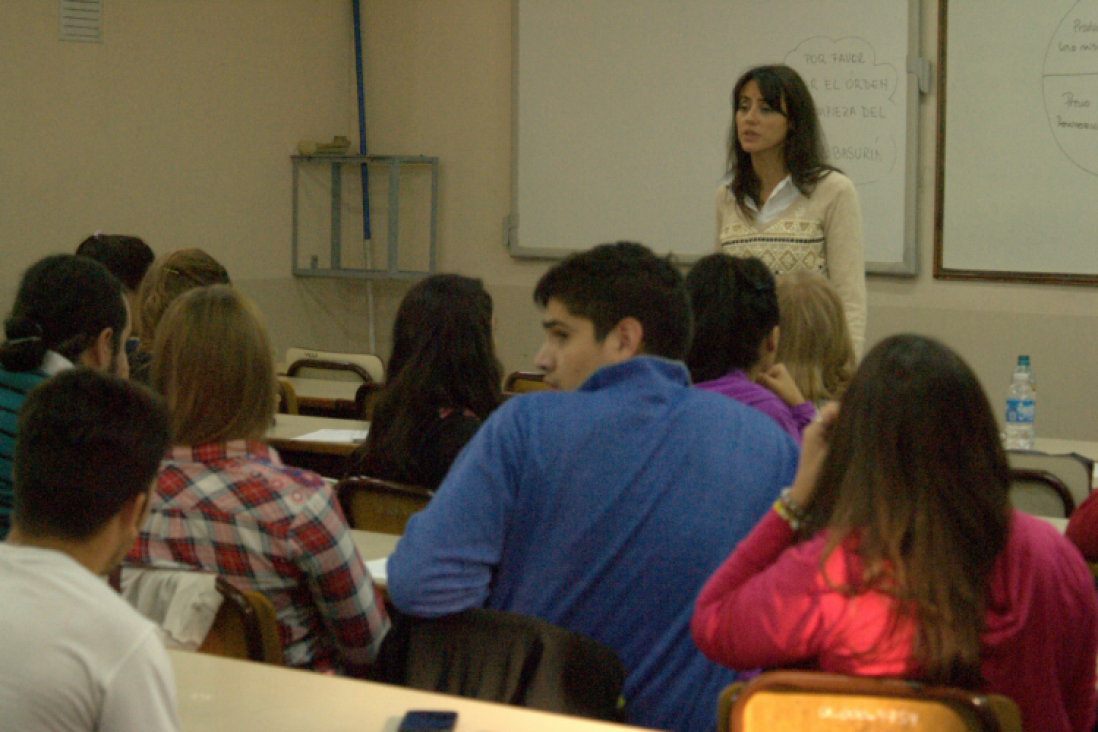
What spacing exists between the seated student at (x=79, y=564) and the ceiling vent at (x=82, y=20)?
4489 mm

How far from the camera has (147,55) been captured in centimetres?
551

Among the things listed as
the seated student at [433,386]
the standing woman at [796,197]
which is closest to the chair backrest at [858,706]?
the seated student at [433,386]

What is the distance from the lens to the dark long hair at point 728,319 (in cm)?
223

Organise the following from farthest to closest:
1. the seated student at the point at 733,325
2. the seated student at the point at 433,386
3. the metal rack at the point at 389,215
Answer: the metal rack at the point at 389,215 → the seated student at the point at 433,386 → the seated student at the point at 733,325

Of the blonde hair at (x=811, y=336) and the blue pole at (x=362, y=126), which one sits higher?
the blue pole at (x=362, y=126)

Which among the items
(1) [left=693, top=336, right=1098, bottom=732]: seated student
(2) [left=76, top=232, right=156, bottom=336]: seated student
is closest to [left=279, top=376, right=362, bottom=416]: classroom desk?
(2) [left=76, top=232, right=156, bottom=336]: seated student

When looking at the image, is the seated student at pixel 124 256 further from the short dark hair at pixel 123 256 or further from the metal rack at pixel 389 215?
the metal rack at pixel 389 215

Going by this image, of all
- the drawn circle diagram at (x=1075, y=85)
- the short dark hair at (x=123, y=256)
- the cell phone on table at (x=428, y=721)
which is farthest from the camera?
the drawn circle diagram at (x=1075, y=85)

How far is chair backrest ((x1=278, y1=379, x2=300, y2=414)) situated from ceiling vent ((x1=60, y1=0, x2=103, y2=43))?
2228 millimetres

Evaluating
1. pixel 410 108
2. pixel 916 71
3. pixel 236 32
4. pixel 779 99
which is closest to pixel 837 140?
pixel 916 71

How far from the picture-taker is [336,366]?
4395 mm

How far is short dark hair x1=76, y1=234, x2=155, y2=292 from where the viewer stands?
3.68 meters

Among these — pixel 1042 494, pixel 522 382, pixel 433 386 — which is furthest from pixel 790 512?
pixel 522 382

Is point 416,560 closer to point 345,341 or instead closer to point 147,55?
point 147,55
